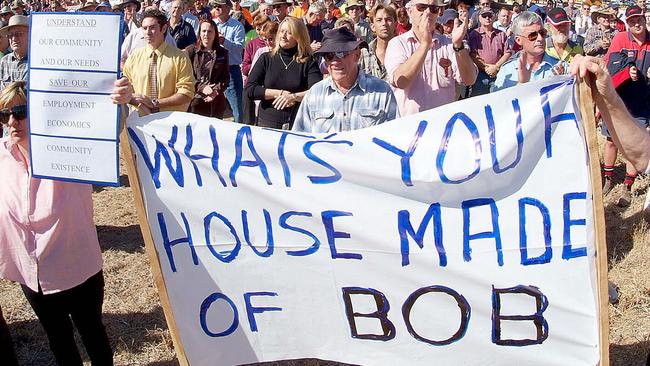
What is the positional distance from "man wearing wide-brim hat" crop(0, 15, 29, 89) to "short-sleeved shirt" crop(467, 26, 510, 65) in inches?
203

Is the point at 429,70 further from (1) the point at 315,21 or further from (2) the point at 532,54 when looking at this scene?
(1) the point at 315,21

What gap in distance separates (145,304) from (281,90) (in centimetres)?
190

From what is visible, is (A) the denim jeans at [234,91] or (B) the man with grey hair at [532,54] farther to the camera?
(A) the denim jeans at [234,91]

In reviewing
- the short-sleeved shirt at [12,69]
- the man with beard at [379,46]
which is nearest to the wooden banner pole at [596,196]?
the man with beard at [379,46]

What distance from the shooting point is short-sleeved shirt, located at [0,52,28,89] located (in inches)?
228

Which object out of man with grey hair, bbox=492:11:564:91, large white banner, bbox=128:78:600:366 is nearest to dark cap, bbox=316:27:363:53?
large white banner, bbox=128:78:600:366

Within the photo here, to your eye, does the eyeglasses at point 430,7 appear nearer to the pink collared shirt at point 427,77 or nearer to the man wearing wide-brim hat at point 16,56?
the pink collared shirt at point 427,77

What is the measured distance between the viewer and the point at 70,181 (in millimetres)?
3070

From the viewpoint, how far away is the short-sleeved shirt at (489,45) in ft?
28.2

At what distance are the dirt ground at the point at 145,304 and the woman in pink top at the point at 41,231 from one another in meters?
0.91

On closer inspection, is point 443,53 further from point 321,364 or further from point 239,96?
point 239,96

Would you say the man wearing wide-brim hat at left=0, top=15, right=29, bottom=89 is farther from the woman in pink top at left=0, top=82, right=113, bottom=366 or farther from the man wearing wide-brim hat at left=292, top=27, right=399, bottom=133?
the man wearing wide-brim hat at left=292, top=27, right=399, bottom=133

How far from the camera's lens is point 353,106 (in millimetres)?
3588

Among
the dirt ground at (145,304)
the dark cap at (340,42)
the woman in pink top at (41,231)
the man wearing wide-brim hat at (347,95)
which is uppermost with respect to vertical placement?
the dark cap at (340,42)
